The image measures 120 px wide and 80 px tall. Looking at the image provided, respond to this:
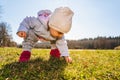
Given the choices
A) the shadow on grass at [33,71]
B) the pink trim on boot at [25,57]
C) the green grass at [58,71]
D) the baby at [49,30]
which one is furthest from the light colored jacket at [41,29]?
the shadow on grass at [33,71]

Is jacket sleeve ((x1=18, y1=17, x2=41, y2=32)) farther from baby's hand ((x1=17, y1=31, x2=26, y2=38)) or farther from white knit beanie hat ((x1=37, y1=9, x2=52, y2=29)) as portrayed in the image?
baby's hand ((x1=17, y1=31, x2=26, y2=38))

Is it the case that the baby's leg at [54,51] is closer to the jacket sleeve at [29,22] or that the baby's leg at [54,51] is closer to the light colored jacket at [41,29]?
the light colored jacket at [41,29]

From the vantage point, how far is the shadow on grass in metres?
5.06

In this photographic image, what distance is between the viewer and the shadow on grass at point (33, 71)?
506 centimetres

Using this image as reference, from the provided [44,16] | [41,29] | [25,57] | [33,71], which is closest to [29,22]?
[41,29]

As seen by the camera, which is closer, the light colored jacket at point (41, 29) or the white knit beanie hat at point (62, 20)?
the white knit beanie hat at point (62, 20)

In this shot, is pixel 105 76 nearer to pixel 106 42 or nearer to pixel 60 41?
pixel 60 41

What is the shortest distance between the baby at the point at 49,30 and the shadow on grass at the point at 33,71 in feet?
2.77

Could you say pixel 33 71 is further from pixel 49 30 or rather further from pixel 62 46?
pixel 49 30

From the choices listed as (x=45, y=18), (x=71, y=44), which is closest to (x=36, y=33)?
(x=45, y=18)

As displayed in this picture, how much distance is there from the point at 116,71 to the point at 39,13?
3.30 meters

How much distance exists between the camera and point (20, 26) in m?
7.06

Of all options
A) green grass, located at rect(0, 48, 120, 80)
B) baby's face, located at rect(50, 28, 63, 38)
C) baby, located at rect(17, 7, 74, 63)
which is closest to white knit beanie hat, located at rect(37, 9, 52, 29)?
baby, located at rect(17, 7, 74, 63)

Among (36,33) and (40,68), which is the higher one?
(36,33)
